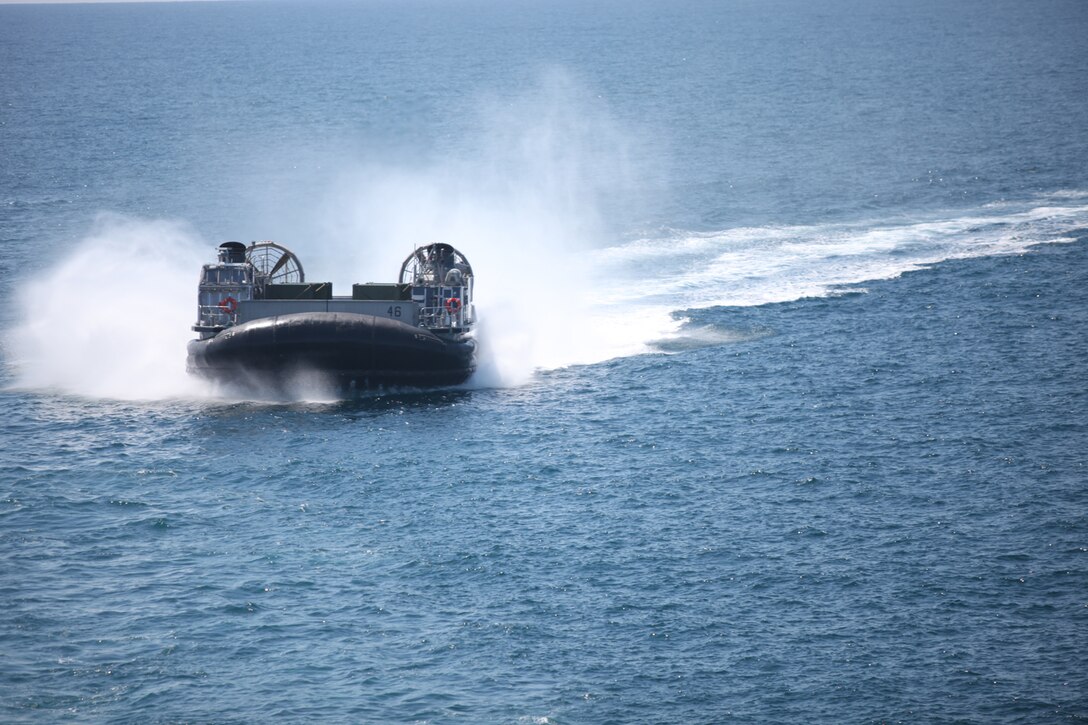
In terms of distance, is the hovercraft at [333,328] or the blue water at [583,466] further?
the hovercraft at [333,328]

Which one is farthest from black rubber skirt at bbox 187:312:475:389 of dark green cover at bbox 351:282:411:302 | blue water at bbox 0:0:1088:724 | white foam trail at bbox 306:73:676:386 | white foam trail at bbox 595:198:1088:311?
white foam trail at bbox 595:198:1088:311

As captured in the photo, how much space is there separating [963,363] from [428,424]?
1144 inches

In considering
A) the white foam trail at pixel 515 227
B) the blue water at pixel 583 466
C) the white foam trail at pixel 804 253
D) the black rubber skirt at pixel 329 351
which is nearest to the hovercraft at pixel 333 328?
the black rubber skirt at pixel 329 351

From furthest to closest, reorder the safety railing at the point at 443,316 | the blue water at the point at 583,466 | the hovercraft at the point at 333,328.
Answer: the safety railing at the point at 443,316 < the hovercraft at the point at 333,328 < the blue water at the point at 583,466

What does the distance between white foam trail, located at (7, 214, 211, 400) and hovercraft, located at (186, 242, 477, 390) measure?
12.3 ft

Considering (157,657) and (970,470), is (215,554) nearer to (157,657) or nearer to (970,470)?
(157,657)

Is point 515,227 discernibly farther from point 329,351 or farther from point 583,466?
point 583,466

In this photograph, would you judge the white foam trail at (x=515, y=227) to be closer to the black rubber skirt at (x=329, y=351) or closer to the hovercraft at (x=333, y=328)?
the hovercraft at (x=333, y=328)

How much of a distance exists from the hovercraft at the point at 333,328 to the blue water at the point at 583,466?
67.5 inches

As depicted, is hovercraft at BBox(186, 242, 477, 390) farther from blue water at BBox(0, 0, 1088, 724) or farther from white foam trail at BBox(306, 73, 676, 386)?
white foam trail at BBox(306, 73, 676, 386)

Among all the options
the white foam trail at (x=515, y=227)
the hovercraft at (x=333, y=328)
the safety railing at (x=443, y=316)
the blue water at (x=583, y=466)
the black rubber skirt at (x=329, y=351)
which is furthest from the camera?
the white foam trail at (x=515, y=227)

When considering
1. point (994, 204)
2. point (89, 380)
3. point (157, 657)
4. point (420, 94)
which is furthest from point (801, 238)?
point (420, 94)

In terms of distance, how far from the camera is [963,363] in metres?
72.2

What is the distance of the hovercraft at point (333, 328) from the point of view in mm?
65125
